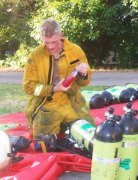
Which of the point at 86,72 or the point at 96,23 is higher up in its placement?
the point at 96,23

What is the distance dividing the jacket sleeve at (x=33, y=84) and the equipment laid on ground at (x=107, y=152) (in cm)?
137

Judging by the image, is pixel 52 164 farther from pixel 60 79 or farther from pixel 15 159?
pixel 60 79

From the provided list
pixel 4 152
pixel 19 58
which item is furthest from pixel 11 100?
pixel 19 58

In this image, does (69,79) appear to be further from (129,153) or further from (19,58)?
(19,58)

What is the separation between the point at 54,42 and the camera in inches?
184

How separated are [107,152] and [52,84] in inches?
66.2

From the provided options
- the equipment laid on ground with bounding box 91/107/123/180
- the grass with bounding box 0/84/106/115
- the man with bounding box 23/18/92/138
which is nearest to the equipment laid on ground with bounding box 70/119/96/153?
the man with bounding box 23/18/92/138

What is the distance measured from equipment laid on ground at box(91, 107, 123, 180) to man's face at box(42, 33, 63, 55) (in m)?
1.40

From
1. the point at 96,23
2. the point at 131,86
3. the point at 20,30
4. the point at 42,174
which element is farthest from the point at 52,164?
the point at 20,30

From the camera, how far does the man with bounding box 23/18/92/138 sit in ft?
16.1

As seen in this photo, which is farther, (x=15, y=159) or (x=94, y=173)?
(x=15, y=159)

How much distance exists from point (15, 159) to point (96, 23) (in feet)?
37.4

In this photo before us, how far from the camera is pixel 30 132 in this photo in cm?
520

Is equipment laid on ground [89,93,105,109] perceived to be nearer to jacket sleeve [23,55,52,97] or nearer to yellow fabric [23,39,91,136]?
yellow fabric [23,39,91,136]
